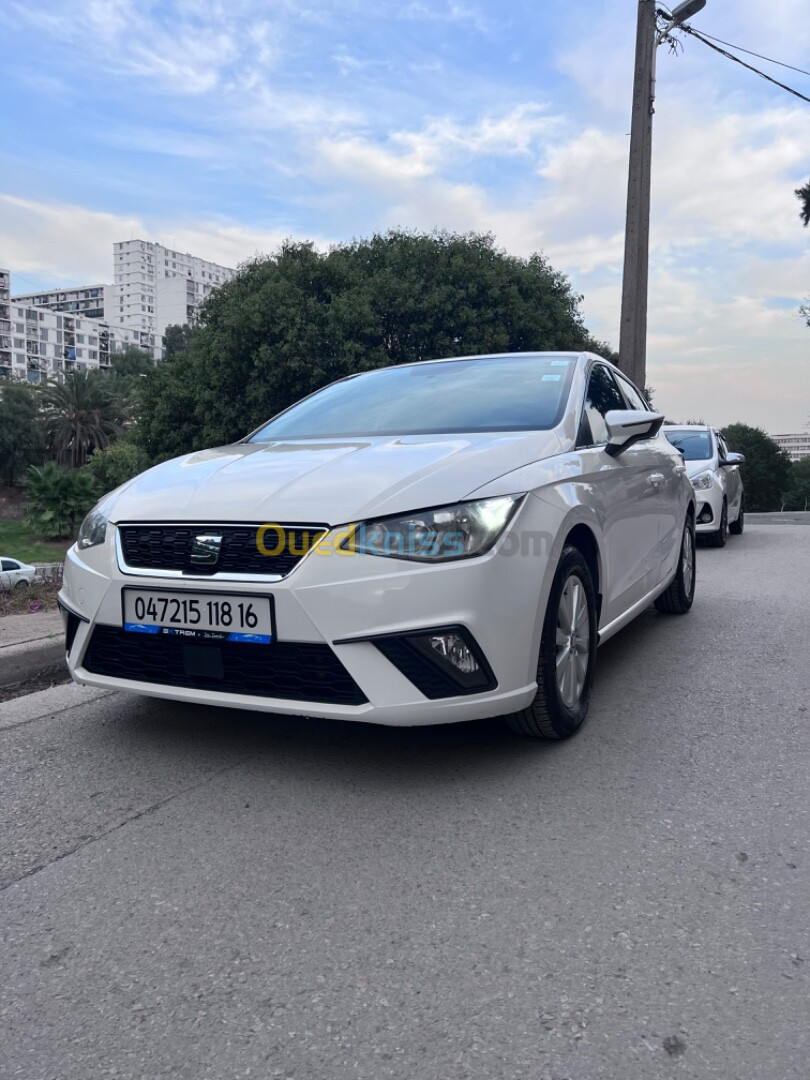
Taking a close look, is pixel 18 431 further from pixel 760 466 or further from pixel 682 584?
pixel 682 584

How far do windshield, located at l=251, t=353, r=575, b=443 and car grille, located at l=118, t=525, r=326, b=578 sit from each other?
1.07 m

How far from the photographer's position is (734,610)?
612 centimetres

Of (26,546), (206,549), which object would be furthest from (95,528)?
(26,546)

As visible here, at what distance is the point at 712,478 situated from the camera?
10.1 m

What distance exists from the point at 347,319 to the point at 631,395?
1971cm

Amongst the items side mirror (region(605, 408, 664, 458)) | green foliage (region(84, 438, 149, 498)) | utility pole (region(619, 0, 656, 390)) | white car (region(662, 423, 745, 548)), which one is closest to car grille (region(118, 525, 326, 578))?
side mirror (region(605, 408, 664, 458))

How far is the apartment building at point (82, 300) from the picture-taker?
172500mm

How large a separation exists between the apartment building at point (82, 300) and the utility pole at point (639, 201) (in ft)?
562

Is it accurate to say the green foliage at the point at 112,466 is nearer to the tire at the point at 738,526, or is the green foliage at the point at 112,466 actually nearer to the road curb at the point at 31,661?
the tire at the point at 738,526

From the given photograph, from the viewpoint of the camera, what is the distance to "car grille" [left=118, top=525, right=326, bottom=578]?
9.23ft

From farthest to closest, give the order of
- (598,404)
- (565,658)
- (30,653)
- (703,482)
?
1. (703,482)
2. (30,653)
3. (598,404)
4. (565,658)

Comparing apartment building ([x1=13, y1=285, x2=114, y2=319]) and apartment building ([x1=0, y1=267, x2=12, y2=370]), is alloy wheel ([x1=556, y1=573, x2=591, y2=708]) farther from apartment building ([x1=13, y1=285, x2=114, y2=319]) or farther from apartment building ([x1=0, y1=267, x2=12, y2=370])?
apartment building ([x1=13, y1=285, x2=114, y2=319])

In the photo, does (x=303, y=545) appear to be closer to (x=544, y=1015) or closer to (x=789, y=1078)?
(x=544, y=1015)

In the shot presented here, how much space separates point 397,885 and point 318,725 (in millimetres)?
1284
